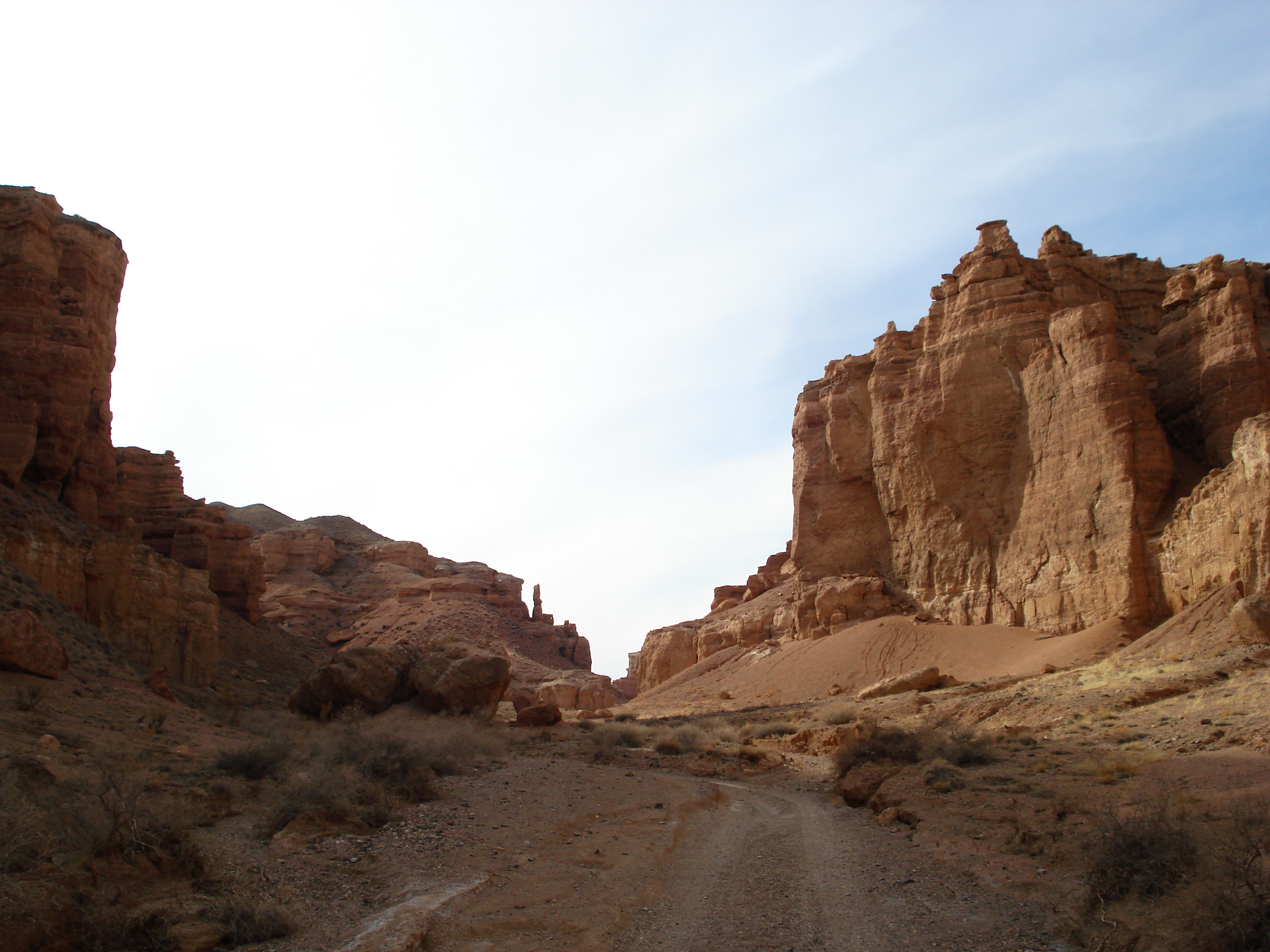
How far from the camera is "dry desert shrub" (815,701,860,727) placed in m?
29.8

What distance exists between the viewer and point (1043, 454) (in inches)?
1604

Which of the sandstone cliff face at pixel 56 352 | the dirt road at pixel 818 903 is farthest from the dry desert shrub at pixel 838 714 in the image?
the sandstone cliff face at pixel 56 352

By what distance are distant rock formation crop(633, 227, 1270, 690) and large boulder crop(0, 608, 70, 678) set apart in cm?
3297

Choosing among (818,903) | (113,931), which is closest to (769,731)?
(818,903)

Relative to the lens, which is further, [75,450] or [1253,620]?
[75,450]

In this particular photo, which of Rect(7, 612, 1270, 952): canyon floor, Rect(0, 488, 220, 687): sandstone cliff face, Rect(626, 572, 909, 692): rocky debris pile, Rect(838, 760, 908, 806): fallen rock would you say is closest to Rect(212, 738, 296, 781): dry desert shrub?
Rect(7, 612, 1270, 952): canyon floor

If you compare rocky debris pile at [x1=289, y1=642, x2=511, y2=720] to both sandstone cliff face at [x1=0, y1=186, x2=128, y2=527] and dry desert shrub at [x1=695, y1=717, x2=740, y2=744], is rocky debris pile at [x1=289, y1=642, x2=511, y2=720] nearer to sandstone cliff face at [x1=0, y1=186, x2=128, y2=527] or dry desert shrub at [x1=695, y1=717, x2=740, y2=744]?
dry desert shrub at [x1=695, y1=717, x2=740, y2=744]

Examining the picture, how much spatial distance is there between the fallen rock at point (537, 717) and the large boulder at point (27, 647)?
14.0m

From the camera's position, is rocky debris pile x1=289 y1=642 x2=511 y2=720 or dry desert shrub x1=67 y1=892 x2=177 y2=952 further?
rocky debris pile x1=289 y1=642 x2=511 y2=720

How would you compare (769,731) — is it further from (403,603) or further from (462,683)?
(403,603)

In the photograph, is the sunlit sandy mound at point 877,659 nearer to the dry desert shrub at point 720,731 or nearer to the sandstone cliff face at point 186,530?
the dry desert shrub at point 720,731

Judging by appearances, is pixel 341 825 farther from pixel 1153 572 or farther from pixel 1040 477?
pixel 1040 477

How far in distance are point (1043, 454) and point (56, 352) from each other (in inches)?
1630

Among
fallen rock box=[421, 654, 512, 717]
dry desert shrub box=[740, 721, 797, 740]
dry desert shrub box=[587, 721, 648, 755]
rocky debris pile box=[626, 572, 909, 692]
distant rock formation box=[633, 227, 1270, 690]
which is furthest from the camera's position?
rocky debris pile box=[626, 572, 909, 692]
